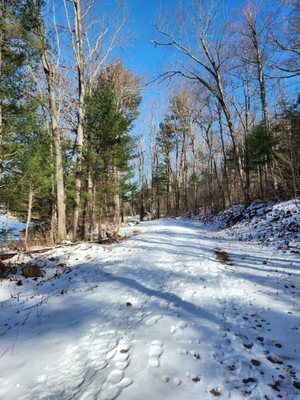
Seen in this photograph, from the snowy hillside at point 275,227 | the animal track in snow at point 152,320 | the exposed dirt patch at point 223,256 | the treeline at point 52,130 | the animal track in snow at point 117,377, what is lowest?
the animal track in snow at point 117,377

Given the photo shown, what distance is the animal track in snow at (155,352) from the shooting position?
2.73m

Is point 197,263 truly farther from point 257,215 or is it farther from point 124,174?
point 124,174

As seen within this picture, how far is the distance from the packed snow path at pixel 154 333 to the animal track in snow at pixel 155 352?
0.01 metres

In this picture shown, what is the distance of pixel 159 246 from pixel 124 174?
35.5 ft

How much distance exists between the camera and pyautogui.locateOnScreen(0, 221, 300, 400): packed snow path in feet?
7.96

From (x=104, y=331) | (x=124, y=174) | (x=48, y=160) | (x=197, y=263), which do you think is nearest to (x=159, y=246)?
(x=197, y=263)

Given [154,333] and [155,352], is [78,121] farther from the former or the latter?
[155,352]

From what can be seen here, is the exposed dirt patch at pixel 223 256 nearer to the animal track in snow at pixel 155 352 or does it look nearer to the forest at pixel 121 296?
the forest at pixel 121 296

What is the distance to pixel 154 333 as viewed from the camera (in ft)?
10.9

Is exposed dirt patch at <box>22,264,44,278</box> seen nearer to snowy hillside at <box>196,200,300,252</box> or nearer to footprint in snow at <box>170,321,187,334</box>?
footprint in snow at <box>170,321,187,334</box>

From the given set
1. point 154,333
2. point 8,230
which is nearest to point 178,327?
point 154,333

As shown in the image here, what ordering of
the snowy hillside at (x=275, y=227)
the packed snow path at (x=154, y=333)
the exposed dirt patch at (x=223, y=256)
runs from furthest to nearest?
the snowy hillside at (x=275, y=227), the exposed dirt patch at (x=223, y=256), the packed snow path at (x=154, y=333)

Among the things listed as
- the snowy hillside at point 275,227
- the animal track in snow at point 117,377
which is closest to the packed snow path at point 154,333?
the animal track in snow at point 117,377

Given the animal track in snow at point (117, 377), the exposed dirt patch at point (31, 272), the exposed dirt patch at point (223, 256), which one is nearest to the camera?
the animal track in snow at point (117, 377)
